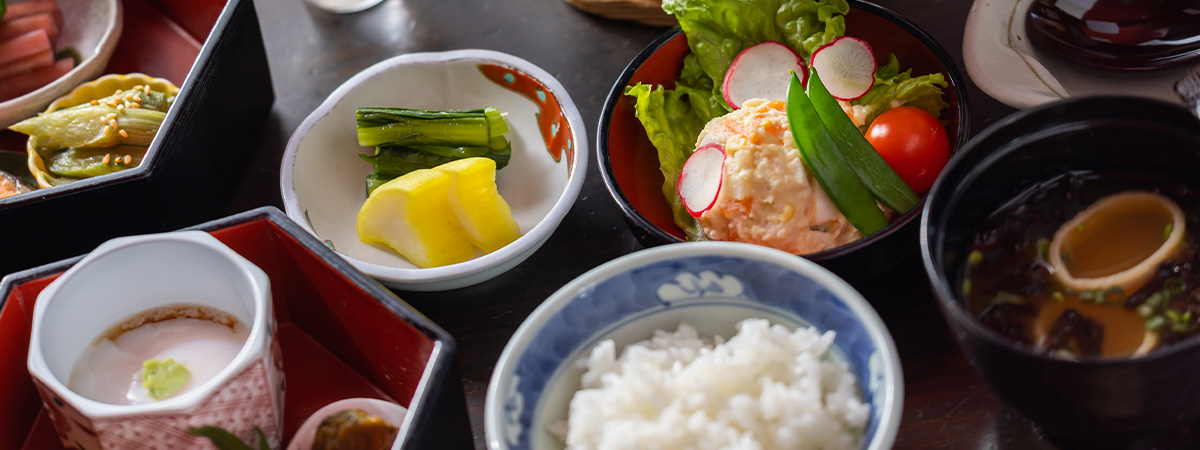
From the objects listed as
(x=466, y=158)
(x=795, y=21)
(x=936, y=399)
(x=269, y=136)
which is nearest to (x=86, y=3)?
(x=269, y=136)

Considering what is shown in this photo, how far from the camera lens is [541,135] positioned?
1.63 meters

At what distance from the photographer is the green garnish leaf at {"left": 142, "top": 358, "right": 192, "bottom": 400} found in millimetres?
1037

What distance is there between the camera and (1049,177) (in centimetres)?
112

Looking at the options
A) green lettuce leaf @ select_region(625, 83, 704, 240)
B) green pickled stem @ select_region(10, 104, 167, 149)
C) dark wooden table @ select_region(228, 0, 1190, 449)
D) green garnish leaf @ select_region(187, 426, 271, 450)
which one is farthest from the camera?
green pickled stem @ select_region(10, 104, 167, 149)

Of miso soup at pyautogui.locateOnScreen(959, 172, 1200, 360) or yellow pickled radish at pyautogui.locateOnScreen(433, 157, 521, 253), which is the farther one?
yellow pickled radish at pyautogui.locateOnScreen(433, 157, 521, 253)

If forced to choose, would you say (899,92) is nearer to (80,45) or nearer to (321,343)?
(321,343)

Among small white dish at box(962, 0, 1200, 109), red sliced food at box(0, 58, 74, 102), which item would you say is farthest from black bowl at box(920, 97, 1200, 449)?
red sliced food at box(0, 58, 74, 102)

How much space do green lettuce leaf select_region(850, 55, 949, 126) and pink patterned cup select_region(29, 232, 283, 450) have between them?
0.98 m

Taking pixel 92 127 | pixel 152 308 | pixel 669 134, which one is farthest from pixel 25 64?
pixel 669 134

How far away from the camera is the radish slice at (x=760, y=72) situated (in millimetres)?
1524

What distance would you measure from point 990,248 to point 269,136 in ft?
4.25

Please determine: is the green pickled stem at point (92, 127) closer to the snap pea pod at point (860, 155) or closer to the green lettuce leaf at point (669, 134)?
the green lettuce leaf at point (669, 134)

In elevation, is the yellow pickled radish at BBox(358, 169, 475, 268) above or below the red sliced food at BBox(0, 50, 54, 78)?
below

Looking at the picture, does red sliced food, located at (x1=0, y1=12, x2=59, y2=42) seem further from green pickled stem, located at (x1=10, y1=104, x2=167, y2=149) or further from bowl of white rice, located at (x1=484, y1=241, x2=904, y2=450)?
bowl of white rice, located at (x1=484, y1=241, x2=904, y2=450)
